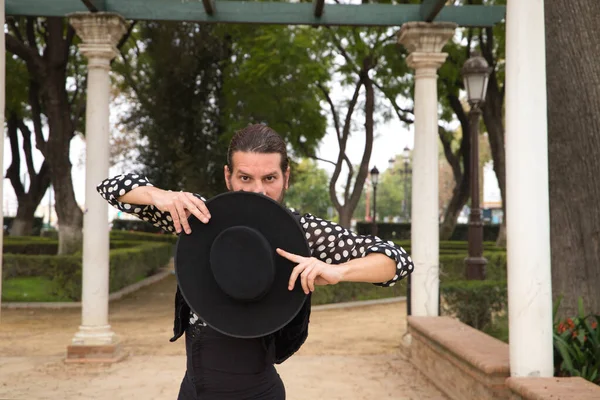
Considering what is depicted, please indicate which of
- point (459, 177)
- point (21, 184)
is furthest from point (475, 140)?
point (21, 184)

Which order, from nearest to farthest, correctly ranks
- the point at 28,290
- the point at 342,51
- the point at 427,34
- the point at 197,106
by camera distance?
the point at 427,34 < the point at 28,290 < the point at 342,51 < the point at 197,106

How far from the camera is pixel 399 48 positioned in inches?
776

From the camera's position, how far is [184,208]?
1956 mm

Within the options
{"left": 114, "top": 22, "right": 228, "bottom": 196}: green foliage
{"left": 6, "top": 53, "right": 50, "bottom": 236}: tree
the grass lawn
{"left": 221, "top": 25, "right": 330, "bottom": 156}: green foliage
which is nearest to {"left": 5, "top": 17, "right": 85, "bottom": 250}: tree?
the grass lawn

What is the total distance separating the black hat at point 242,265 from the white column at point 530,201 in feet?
11.2

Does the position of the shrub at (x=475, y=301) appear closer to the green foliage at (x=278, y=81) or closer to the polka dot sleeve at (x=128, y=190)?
the polka dot sleeve at (x=128, y=190)

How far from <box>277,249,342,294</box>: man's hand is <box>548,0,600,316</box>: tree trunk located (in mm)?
5305

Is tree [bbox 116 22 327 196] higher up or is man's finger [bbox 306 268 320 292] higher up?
tree [bbox 116 22 327 196]

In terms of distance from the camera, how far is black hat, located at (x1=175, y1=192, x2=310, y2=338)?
6.23ft

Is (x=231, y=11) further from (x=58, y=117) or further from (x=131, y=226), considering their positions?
(x=131, y=226)

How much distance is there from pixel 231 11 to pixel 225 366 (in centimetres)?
665

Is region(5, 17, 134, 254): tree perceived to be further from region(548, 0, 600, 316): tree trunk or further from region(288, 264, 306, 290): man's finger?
region(288, 264, 306, 290): man's finger

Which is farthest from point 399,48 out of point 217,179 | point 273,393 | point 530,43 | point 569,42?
point 273,393

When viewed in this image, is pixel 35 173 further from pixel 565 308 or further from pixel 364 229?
pixel 565 308
